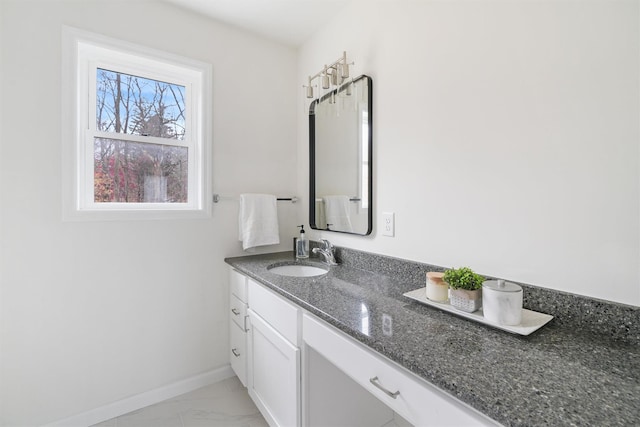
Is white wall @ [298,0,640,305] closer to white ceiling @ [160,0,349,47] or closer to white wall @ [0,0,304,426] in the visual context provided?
white ceiling @ [160,0,349,47]

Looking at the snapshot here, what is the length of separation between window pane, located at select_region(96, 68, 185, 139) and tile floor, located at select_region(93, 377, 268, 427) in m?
A: 1.59

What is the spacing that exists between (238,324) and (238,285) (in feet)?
0.79

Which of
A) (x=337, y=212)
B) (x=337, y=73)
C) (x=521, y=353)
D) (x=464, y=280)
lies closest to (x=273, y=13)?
(x=337, y=73)

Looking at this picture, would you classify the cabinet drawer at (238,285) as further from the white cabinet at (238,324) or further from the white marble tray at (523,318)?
the white marble tray at (523,318)

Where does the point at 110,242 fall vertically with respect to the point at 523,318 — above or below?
above

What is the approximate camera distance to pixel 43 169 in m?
1.44

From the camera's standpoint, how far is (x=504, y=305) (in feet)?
2.84

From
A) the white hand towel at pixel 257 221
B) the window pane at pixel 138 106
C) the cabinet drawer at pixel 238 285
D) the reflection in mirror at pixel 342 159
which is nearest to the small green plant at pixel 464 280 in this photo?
the reflection in mirror at pixel 342 159

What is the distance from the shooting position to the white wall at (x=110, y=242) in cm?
140

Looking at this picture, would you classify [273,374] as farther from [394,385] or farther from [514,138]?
[514,138]

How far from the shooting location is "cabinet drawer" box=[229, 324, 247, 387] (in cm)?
172

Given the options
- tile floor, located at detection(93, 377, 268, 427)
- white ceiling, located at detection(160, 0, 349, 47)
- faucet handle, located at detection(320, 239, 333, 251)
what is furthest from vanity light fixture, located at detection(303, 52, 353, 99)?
tile floor, located at detection(93, 377, 268, 427)

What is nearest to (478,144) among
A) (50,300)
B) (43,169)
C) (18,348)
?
(43,169)

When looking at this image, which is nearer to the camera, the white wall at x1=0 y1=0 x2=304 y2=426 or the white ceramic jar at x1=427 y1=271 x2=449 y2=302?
the white ceramic jar at x1=427 y1=271 x2=449 y2=302
